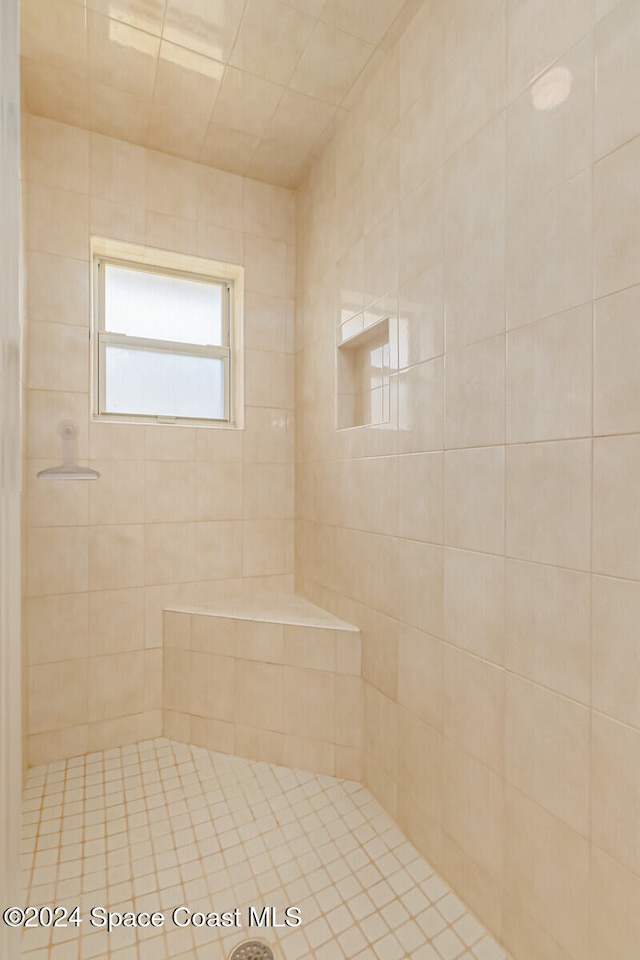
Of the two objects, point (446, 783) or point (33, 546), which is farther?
point (33, 546)

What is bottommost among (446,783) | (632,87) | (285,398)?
(446,783)

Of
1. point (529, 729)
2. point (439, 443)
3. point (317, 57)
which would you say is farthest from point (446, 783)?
point (317, 57)

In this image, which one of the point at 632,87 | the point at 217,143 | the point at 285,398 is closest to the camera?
the point at 632,87

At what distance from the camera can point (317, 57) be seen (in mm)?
1718

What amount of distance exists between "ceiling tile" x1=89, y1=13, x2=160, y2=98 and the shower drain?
2.78m

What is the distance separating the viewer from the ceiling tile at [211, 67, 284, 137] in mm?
1823

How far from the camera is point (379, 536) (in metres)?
1.76

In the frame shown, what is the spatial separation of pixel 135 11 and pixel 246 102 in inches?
18.8

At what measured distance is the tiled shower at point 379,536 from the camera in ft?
3.28

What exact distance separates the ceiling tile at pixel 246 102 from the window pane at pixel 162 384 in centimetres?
101

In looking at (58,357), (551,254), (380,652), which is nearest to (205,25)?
(58,357)

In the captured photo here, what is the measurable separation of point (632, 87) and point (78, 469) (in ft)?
6.46

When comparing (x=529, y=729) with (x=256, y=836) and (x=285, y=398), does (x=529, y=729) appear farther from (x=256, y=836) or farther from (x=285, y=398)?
(x=285, y=398)

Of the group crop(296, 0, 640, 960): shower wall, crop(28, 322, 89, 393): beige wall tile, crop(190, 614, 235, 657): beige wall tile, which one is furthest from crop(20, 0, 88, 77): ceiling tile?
crop(190, 614, 235, 657): beige wall tile
